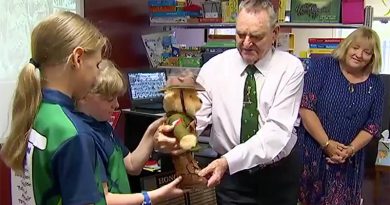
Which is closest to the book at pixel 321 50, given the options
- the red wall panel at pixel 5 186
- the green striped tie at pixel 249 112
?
the green striped tie at pixel 249 112

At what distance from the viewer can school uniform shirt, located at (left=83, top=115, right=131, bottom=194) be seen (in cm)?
148

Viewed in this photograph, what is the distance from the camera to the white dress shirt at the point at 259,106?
75.1 inches

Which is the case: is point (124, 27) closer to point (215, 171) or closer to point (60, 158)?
point (215, 171)

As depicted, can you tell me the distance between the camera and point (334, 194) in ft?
9.40

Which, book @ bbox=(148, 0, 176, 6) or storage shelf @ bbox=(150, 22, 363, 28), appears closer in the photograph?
storage shelf @ bbox=(150, 22, 363, 28)

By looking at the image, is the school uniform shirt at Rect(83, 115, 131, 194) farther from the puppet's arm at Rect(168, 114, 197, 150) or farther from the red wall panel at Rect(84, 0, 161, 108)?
the red wall panel at Rect(84, 0, 161, 108)

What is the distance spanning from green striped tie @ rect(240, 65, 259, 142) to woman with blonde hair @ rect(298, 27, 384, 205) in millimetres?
927

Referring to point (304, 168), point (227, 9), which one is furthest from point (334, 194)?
point (227, 9)

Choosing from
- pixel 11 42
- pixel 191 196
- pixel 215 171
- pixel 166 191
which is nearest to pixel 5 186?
pixel 11 42

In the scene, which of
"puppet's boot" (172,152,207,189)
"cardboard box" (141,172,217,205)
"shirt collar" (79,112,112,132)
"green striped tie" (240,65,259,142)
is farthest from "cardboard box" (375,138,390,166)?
"shirt collar" (79,112,112,132)

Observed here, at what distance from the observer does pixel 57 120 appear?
1302 millimetres

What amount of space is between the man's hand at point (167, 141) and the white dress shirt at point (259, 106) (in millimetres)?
400

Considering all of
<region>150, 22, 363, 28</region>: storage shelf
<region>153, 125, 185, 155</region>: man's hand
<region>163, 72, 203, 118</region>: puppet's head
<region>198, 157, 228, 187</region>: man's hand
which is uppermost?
<region>150, 22, 363, 28</region>: storage shelf

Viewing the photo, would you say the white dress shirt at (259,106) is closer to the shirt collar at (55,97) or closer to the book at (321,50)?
the shirt collar at (55,97)
